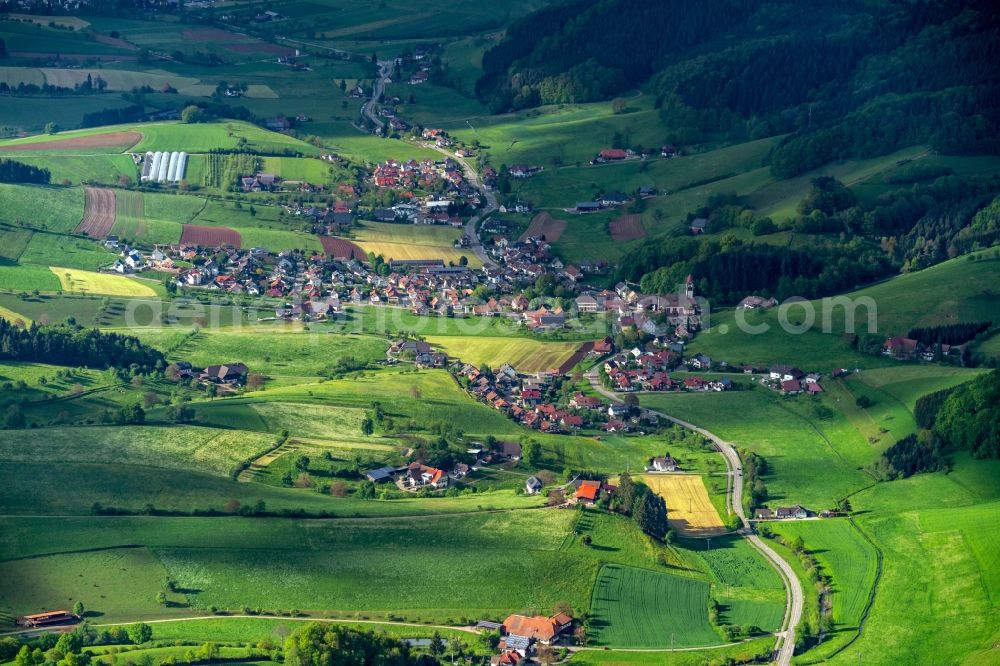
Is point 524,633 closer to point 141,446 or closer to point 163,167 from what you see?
point 141,446

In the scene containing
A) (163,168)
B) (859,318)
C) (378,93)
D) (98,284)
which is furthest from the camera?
(378,93)

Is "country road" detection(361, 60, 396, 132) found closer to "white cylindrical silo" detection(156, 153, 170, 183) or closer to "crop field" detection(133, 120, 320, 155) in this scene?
"crop field" detection(133, 120, 320, 155)

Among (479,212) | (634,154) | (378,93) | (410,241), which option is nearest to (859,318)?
(410,241)

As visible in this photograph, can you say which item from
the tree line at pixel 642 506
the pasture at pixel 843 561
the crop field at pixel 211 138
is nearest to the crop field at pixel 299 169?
the crop field at pixel 211 138

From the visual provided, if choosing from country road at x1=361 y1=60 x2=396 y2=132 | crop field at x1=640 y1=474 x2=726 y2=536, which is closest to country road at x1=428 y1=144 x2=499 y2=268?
country road at x1=361 y1=60 x2=396 y2=132

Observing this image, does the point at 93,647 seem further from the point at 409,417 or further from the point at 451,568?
the point at 409,417

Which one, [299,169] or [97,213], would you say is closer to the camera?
[97,213]
